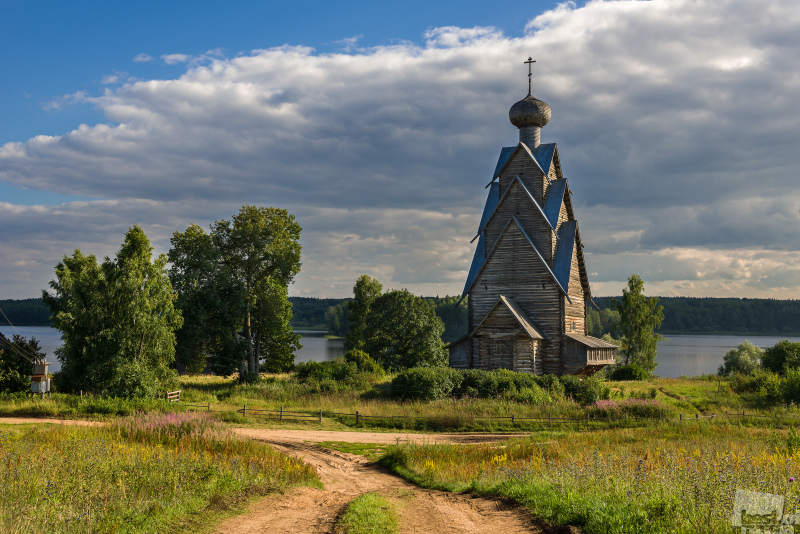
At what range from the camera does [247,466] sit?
43.1ft

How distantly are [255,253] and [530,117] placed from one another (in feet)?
78.2

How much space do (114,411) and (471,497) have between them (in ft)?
59.6

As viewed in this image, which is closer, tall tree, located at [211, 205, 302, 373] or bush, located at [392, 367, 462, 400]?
bush, located at [392, 367, 462, 400]

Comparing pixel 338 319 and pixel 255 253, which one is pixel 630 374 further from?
pixel 338 319

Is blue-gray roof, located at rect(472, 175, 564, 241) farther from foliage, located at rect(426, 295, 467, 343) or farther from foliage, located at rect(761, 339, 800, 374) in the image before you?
foliage, located at rect(426, 295, 467, 343)

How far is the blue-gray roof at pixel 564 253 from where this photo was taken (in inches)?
1486

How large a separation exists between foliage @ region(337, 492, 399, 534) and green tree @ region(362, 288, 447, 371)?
31694 millimetres

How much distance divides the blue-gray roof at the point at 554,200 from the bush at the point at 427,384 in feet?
47.3

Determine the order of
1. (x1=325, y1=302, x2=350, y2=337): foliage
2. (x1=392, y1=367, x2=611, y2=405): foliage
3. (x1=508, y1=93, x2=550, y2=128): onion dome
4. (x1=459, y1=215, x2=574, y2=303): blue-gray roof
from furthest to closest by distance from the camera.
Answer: (x1=325, y1=302, x2=350, y2=337): foliage → (x1=508, y1=93, x2=550, y2=128): onion dome → (x1=459, y1=215, x2=574, y2=303): blue-gray roof → (x1=392, y1=367, x2=611, y2=405): foliage

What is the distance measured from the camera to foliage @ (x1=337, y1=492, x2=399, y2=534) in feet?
29.7

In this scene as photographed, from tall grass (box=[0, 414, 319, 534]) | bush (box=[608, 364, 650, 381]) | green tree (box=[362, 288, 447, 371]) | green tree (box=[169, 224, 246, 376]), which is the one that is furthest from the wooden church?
tall grass (box=[0, 414, 319, 534])

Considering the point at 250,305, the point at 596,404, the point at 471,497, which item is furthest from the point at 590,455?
the point at 250,305

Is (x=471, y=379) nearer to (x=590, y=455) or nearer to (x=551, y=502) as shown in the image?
(x=590, y=455)

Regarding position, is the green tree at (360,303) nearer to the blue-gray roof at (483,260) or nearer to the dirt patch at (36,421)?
the blue-gray roof at (483,260)
